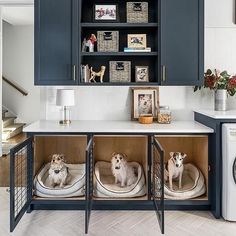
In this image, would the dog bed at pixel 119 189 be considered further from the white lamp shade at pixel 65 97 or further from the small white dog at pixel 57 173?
the white lamp shade at pixel 65 97

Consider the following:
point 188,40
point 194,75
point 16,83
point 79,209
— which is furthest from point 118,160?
point 16,83

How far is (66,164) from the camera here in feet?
9.62

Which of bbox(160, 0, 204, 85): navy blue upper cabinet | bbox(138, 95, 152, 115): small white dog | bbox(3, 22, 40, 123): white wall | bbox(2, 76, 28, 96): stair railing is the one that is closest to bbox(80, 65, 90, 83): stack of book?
bbox(138, 95, 152, 115): small white dog

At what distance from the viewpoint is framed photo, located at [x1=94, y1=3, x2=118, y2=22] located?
9.40ft

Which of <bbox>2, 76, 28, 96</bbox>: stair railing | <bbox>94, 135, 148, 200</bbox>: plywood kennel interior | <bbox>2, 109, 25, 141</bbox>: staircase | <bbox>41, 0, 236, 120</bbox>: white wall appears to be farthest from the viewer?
<bbox>2, 76, 28, 96</bbox>: stair railing

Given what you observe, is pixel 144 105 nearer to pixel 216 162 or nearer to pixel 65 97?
pixel 65 97

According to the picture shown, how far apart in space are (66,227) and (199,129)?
1432 mm

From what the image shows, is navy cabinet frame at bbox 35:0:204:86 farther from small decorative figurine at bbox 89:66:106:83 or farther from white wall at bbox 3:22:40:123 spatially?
white wall at bbox 3:22:40:123

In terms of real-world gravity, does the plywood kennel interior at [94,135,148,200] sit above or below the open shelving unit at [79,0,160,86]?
below

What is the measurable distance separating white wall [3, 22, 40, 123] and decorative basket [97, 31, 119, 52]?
355 cm

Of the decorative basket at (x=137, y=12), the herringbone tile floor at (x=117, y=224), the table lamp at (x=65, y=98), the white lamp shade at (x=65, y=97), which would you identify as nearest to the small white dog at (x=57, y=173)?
the herringbone tile floor at (x=117, y=224)

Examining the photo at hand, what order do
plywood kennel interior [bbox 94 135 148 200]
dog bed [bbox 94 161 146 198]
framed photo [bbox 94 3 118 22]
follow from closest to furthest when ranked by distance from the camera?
dog bed [bbox 94 161 146 198], framed photo [bbox 94 3 118 22], plywood kennel interior [bbox 94 135 148 200]

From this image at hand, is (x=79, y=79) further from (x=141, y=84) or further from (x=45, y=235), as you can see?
(x=45, y=235)

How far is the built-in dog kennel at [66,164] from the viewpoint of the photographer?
256 centimetres
